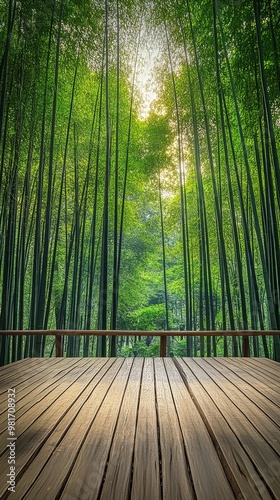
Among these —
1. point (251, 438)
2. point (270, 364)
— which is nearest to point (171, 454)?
point (251, 438)

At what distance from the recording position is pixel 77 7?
11.2 ft

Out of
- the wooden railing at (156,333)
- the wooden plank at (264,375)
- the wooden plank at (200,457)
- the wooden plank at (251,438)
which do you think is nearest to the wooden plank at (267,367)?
the wooden plank at (264,375)

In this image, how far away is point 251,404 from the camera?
4.73 feet

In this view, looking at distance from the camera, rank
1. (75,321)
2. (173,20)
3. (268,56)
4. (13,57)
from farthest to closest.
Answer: (75,321), (173,20), (13,57), (268,56)

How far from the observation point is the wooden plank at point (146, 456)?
30.0 inches

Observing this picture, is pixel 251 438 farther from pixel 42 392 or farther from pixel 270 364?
pixel 270 364

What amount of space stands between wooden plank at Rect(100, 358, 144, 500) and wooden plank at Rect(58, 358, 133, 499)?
0.02 m

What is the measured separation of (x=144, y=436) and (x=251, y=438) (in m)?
0.43

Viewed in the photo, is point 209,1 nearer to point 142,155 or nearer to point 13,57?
point 13,57

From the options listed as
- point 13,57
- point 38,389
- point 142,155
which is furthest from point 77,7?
point 38,389

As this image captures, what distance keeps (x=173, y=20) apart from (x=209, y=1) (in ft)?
2.91

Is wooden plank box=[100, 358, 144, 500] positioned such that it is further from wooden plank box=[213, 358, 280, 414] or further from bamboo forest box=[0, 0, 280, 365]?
bamboo forest box=[0, 0, 280, 365]

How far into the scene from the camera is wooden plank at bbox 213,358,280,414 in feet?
5.11

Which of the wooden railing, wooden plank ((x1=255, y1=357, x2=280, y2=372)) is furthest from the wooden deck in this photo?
the wooden railing
